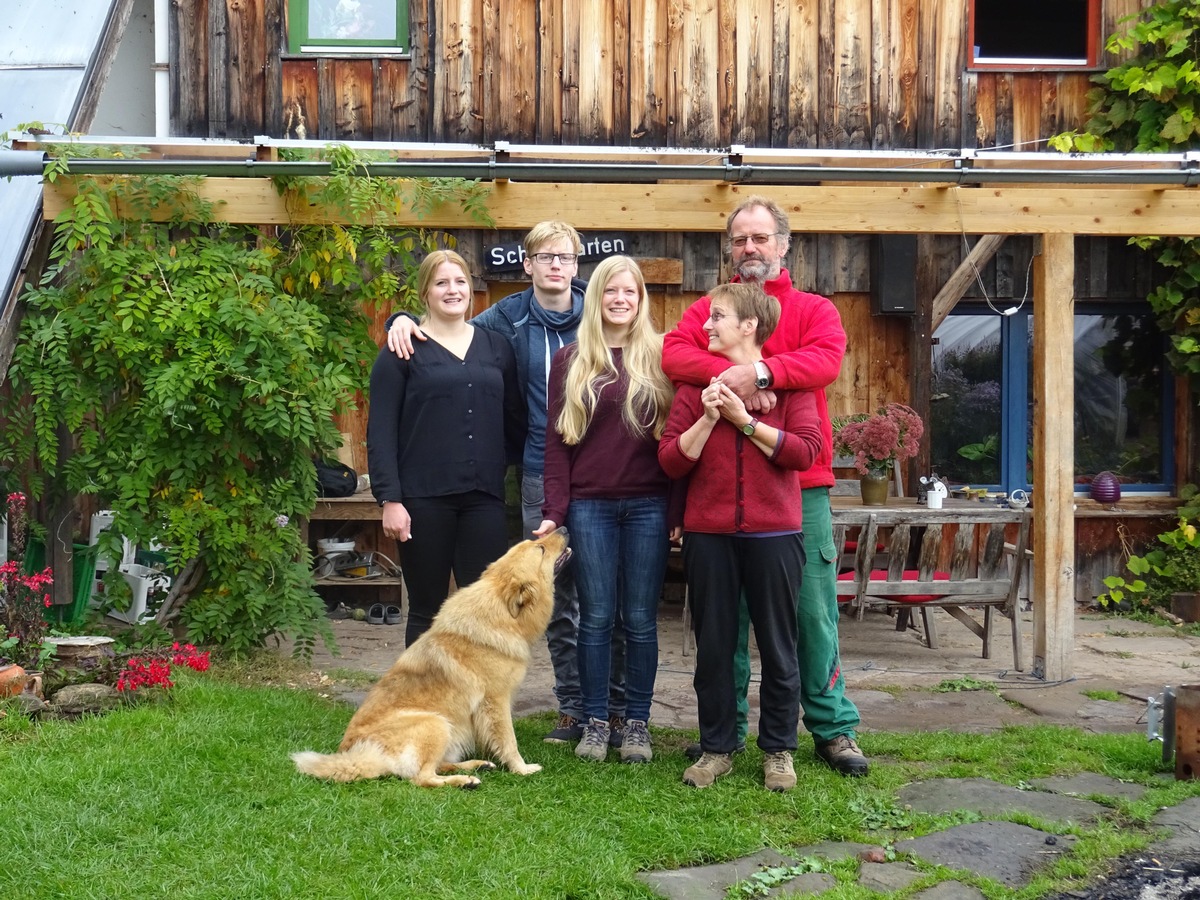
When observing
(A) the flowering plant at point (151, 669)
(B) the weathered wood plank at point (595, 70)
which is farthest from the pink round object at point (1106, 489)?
(A) the flowering plant at point (151, 669)

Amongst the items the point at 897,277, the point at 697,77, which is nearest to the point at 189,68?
the point at 697,77

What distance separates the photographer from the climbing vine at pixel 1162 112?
8844mm

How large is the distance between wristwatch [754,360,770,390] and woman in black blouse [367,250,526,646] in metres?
1.23

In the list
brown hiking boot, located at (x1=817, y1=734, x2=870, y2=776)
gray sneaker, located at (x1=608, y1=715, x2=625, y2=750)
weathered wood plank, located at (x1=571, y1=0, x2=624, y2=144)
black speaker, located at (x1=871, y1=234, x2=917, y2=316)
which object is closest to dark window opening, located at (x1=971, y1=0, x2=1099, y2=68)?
black speaker, located at (x1=871, y1=234, x2=917, y2=316)

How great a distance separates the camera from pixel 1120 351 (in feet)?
32.7

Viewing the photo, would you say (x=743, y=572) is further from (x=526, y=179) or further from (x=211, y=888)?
(x=526, y=179)

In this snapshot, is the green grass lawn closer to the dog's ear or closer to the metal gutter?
the dog's ear

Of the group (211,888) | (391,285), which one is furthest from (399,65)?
(211,888)

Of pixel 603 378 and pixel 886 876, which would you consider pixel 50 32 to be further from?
pixel 886 876

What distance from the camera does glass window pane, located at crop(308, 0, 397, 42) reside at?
8914mm

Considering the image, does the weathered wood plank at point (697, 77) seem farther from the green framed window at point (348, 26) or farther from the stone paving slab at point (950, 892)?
the stone paving slab at point (950, 892)

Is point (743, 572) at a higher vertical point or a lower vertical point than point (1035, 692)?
higher

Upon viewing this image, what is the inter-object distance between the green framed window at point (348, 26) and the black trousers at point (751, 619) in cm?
593

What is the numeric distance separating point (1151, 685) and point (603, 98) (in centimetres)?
557
